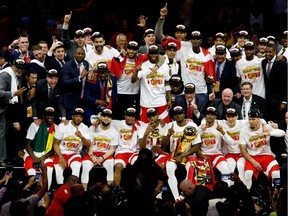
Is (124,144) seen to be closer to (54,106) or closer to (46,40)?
(54,106)

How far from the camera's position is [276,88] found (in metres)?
22.2

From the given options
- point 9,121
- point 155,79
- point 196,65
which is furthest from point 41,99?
point 196,65

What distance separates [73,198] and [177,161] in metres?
3.89

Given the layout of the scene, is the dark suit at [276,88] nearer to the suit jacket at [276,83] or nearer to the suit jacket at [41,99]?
the suit jacket at [276,83]

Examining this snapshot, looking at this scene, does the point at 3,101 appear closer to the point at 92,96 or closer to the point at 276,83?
the point at 92,96

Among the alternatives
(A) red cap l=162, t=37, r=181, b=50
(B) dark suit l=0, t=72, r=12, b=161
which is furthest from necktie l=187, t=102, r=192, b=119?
(B) dark suit l=0, t=72, r=12, b=161

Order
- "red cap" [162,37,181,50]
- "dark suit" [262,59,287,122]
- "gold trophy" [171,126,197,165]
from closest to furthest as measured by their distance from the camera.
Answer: "gold trophy" [171,126,197,165], "dark suit" [262,59,287,122], "red cap" [162,37,181,50]

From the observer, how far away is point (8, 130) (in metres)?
21.3

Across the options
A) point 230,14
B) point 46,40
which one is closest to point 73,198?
point 46,40

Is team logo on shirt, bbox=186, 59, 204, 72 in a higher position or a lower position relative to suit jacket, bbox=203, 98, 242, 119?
higher

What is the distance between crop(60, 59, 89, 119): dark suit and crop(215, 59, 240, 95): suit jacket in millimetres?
2538

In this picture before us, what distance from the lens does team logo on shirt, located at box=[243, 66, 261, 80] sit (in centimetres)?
2216

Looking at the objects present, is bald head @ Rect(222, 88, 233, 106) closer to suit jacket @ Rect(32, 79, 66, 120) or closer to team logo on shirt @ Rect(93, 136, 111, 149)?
team logo on shirt @ Rect(93, 136, 111, 149)

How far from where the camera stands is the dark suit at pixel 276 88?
22.0 m
